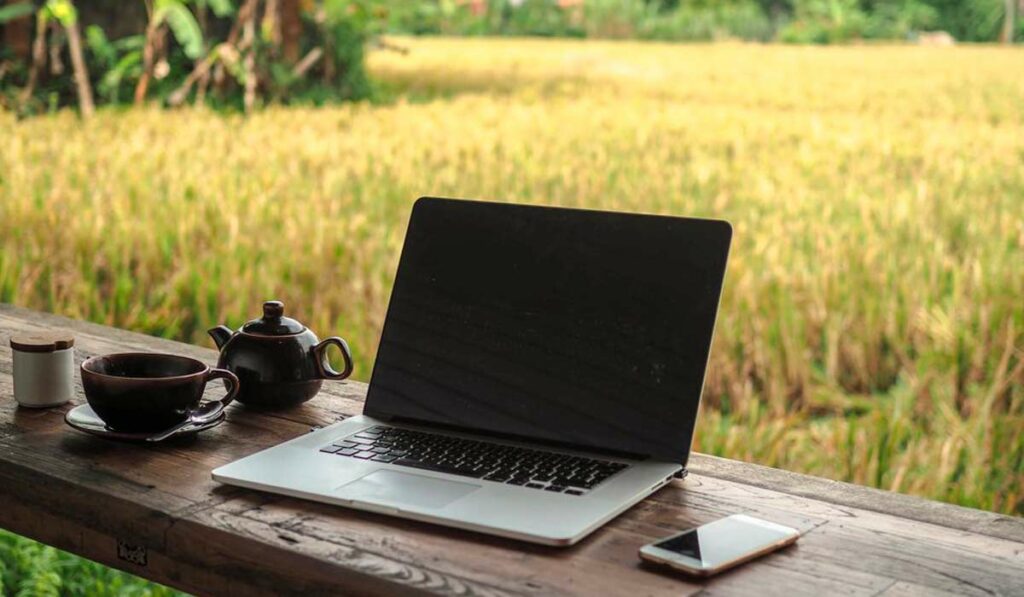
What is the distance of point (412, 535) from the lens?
0.98 m

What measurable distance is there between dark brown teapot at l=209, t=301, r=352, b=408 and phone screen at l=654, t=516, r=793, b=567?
0.48 metres

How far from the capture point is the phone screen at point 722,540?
94cm

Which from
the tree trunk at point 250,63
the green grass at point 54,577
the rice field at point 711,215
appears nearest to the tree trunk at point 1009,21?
the rice field at point 711,215

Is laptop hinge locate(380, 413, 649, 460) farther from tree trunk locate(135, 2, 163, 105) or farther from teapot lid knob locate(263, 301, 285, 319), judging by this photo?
tree trunk locate(135, 2, 163, 105)

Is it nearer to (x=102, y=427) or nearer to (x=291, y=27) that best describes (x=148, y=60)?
(x=291, y=27)

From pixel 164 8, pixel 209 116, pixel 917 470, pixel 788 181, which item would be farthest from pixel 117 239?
pixel 164 8

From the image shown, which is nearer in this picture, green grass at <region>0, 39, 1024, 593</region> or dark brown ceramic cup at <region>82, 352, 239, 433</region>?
dark brown ceramic cup at <region>82, 352, 239, 433</region>

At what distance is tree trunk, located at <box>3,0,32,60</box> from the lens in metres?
7.12

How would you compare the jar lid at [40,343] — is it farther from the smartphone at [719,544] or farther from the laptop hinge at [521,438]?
the smartphone at [719,544]

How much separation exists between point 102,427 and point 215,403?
0.12 m

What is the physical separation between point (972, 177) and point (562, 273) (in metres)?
4.22

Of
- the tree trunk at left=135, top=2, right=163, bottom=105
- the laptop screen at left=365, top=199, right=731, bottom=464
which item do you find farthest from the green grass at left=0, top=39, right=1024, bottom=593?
the laptop screen at left=365, top=199, right=731, bottom=464

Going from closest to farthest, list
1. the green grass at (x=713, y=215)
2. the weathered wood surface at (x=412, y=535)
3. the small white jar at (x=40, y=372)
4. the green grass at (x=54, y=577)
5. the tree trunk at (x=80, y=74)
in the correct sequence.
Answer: the weathered wood surface at (x=412, y=535) → the small white jar at (x=40, y=372) → the green grass at (x=54, y=577) → the green grass at (x=713, y=215) → the tree trunk at (x=80, y=74)

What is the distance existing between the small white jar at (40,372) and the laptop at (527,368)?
295 mm
